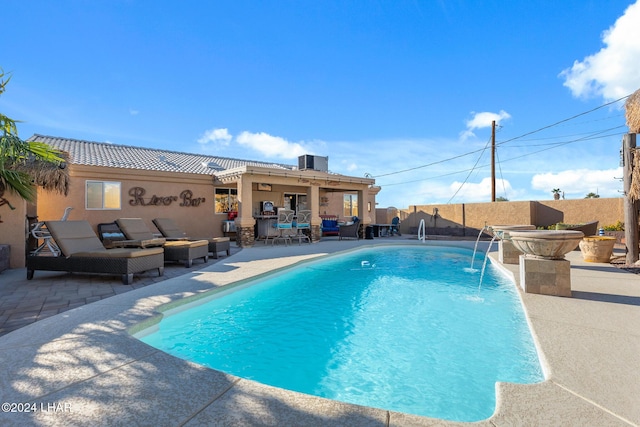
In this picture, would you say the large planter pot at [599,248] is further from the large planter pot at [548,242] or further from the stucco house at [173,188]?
the stucco house at [173,188]

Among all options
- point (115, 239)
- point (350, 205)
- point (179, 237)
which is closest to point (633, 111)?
point (179, 237)

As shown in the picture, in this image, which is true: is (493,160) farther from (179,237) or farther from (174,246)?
(174,246)

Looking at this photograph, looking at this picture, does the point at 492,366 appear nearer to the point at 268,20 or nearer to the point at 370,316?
the point at 370,316

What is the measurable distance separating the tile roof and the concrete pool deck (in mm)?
10510

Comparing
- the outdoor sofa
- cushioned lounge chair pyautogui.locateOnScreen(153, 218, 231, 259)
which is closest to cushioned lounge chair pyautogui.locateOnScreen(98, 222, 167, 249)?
cushioned lounge chair pyautogui.locateOnScreen(153, 218, 231, 259)

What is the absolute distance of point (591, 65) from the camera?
11766 mm

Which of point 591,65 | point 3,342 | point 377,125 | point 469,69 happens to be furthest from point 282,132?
point 3,342

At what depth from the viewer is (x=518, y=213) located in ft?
50.8

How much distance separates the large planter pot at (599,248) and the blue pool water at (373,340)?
3.10 metres

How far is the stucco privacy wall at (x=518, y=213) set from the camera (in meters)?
13.7

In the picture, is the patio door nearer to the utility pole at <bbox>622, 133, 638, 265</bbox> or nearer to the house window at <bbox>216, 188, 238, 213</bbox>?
the house window at <bbox>216, 188, 238, 213</bbox>

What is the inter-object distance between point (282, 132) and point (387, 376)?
1750 centimetres

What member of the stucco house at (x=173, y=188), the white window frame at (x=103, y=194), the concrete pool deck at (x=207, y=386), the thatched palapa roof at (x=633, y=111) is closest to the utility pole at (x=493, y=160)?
the stucco house at (x=173, y=188)

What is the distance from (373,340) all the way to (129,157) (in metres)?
14.2
